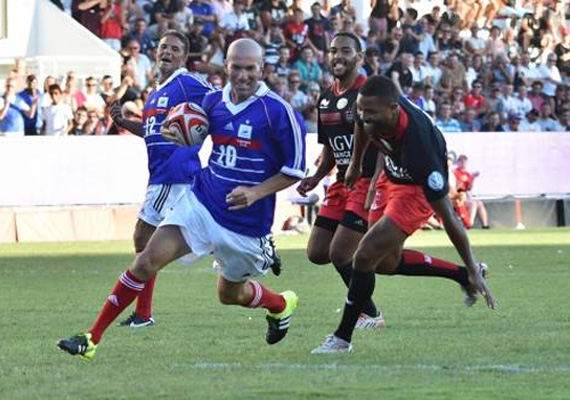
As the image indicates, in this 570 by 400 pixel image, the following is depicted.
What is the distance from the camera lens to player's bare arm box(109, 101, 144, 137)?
13.2 metres

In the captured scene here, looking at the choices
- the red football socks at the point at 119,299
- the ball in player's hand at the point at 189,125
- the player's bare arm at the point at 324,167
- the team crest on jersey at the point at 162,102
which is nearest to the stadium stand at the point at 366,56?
the team crest on jersey at the point at 162,102

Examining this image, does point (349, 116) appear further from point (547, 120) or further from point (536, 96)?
point (536, 96)

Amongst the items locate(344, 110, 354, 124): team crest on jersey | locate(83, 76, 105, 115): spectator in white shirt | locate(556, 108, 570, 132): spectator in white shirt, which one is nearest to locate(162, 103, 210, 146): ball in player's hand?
locate(344, 110, 354, 124): team crest on jersey

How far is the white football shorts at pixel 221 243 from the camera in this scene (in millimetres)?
10445

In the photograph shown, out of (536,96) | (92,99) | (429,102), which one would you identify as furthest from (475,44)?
(92,99)

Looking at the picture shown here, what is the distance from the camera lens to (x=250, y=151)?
10.5 metres

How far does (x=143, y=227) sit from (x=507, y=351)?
3.96 metres

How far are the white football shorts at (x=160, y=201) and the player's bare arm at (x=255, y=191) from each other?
3123 mm

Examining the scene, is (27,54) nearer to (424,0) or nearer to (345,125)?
(424,0)

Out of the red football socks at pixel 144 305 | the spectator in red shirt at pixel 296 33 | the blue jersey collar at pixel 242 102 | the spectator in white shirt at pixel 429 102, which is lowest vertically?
the spectator in white shirt at pixel 429 102

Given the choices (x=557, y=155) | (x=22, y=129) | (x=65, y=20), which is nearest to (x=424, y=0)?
(x=557, y=155)

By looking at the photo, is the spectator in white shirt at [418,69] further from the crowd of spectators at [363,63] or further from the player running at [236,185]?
the player running at [236,185]

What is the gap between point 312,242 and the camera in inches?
525

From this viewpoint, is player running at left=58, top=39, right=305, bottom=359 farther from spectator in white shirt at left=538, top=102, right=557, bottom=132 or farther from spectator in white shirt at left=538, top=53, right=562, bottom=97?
spectator in white shirt at left=538, top=53, right=562, bottom=97
